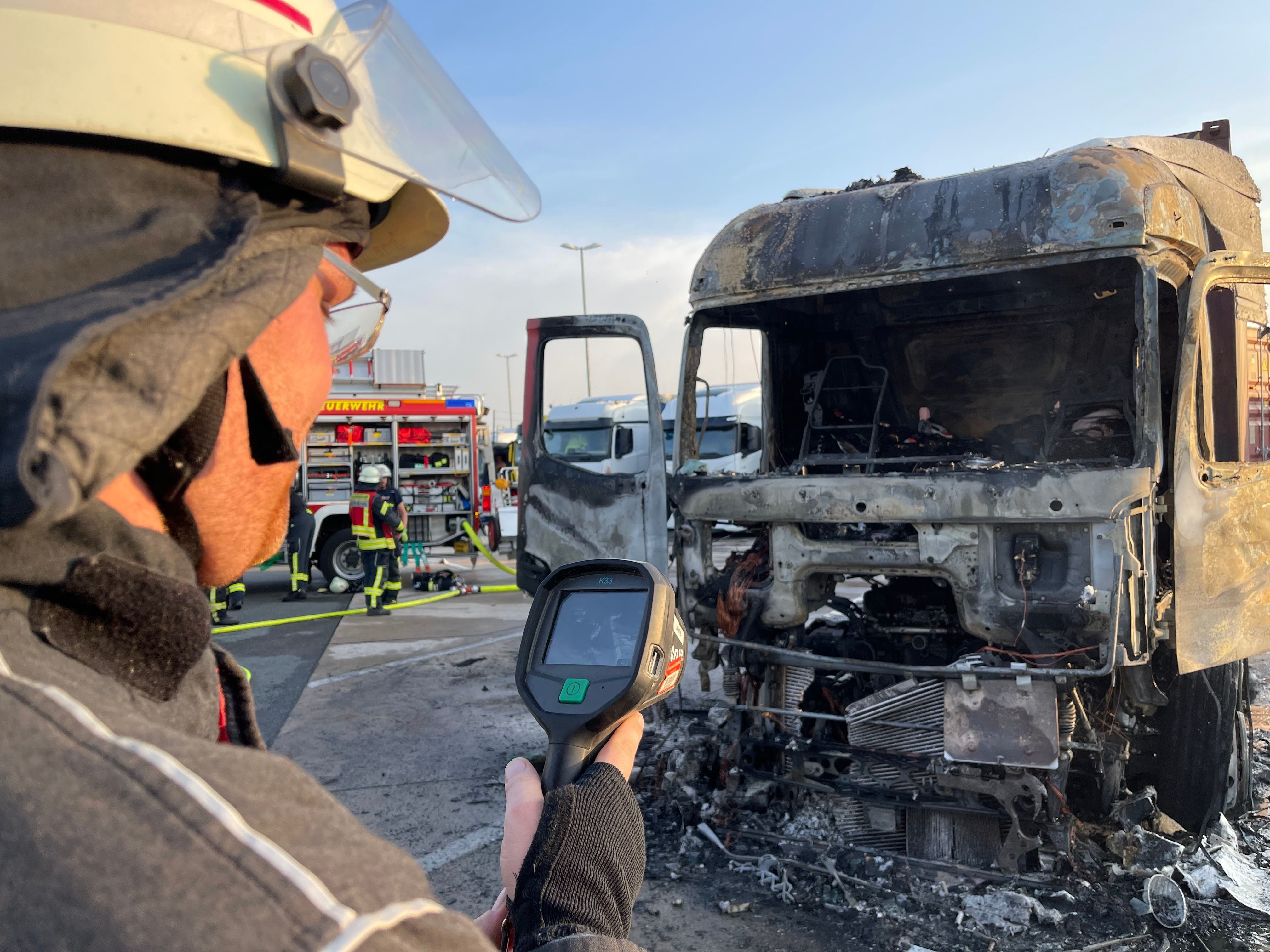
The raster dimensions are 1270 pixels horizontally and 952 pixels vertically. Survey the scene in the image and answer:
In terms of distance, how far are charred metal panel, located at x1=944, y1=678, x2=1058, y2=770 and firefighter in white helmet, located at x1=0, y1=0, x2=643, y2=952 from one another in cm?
304

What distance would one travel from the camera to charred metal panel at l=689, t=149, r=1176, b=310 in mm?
4027

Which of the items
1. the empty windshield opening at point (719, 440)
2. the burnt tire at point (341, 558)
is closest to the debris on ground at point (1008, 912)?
the burnt tire at point (341, 558)

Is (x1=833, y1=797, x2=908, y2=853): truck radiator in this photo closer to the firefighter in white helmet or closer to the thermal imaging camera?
the thermal imaging camera

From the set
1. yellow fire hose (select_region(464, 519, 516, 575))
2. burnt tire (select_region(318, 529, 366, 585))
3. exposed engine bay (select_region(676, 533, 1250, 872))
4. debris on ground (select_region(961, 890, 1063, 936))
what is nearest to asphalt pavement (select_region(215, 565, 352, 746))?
burnt tire (select_region(318, 529, 366, 585))

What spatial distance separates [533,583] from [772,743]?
73.3 inches

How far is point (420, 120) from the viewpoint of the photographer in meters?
1.22

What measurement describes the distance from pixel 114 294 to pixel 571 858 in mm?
806

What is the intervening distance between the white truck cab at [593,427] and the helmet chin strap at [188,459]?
13924 millimetres

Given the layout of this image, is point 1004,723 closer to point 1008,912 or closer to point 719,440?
point 1008,912

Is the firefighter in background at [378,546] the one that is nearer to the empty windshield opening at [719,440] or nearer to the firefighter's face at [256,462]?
the empty windshield opening at [719,440]

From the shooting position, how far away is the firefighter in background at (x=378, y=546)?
1066cm

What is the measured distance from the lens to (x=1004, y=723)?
385 centimetres

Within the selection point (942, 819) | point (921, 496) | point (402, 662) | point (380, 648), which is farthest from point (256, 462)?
point (380, 648)

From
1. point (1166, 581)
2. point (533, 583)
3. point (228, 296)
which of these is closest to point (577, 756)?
point (228, 296)
